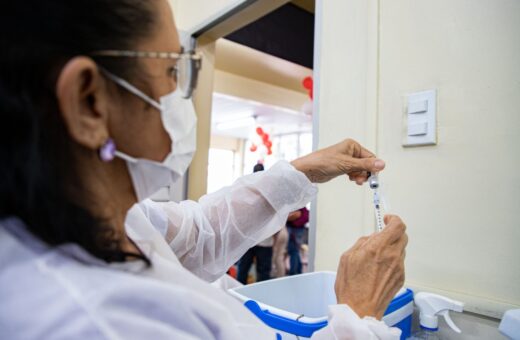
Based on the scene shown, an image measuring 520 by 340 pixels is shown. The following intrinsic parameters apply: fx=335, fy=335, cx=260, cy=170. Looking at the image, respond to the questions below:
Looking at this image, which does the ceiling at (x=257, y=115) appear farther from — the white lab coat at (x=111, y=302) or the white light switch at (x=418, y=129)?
the white lab coat at (x=111, y=302)

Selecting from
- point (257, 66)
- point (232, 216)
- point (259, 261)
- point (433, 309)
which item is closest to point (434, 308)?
point (433, 309)

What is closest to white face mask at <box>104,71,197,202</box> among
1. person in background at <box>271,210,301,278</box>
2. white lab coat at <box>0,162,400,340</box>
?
white lab coat at <box>0,162,400,340</box>

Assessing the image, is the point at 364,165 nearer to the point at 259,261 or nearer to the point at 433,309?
the point at 433,309

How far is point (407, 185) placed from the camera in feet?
2.57

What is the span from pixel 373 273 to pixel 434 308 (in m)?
0.24

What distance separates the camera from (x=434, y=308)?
669mm

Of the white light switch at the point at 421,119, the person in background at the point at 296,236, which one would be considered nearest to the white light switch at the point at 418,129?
the white light switch at the point at 421,119

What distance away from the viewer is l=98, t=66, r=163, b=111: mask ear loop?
40 cm

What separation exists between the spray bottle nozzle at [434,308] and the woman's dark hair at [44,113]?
61 cm

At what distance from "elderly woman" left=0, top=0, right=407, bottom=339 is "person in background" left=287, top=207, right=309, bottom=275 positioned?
8.26 ft

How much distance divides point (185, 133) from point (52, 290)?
28cm

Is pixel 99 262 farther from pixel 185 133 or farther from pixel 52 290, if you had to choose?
pixel 185 133

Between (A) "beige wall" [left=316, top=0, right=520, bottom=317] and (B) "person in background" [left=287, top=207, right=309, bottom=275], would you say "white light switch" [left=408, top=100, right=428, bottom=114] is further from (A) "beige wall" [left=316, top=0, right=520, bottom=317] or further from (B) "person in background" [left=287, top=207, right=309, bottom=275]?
(B) "person in background" [left=287, top=207, right=309, bottom=275]

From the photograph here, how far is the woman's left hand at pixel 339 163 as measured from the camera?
2.41ft
